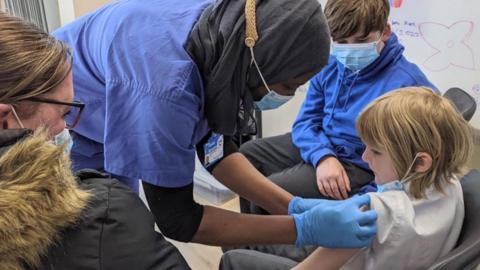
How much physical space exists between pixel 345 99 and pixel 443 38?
517mm

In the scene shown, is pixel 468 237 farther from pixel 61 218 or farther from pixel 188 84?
pixel 61 218

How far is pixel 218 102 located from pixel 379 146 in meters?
0.46

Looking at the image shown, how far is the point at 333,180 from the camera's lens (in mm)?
1678

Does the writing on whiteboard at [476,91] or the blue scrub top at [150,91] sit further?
the writing on whiteboard at [476,91]

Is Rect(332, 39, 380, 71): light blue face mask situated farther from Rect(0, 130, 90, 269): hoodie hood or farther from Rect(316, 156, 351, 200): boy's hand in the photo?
Rect(0, 130, 90, 269): hoodie hood

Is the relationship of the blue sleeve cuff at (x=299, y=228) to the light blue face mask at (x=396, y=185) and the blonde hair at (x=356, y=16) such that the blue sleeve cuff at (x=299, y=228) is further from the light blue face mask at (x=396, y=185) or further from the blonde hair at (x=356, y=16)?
the blonde hair at (x=356, y=16)

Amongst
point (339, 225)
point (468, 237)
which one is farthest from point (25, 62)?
point (468, 237)

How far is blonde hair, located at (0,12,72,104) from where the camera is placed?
69 centimetres

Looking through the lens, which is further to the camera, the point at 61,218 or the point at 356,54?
the point at 356,54

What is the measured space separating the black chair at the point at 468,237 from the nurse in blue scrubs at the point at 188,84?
0.62 ft

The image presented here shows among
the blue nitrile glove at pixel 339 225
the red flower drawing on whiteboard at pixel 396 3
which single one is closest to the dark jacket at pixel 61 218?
the blue nitrile glove at pixel 339 225

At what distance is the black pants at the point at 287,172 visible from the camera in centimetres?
156

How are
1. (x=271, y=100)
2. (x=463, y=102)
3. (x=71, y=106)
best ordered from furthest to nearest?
(x=463, y=102)
(x=271, y=100)
(x=71, y=106)

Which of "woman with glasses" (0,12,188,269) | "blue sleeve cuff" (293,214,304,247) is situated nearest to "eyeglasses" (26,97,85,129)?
"woman with glasses" (0,12,188,269)
